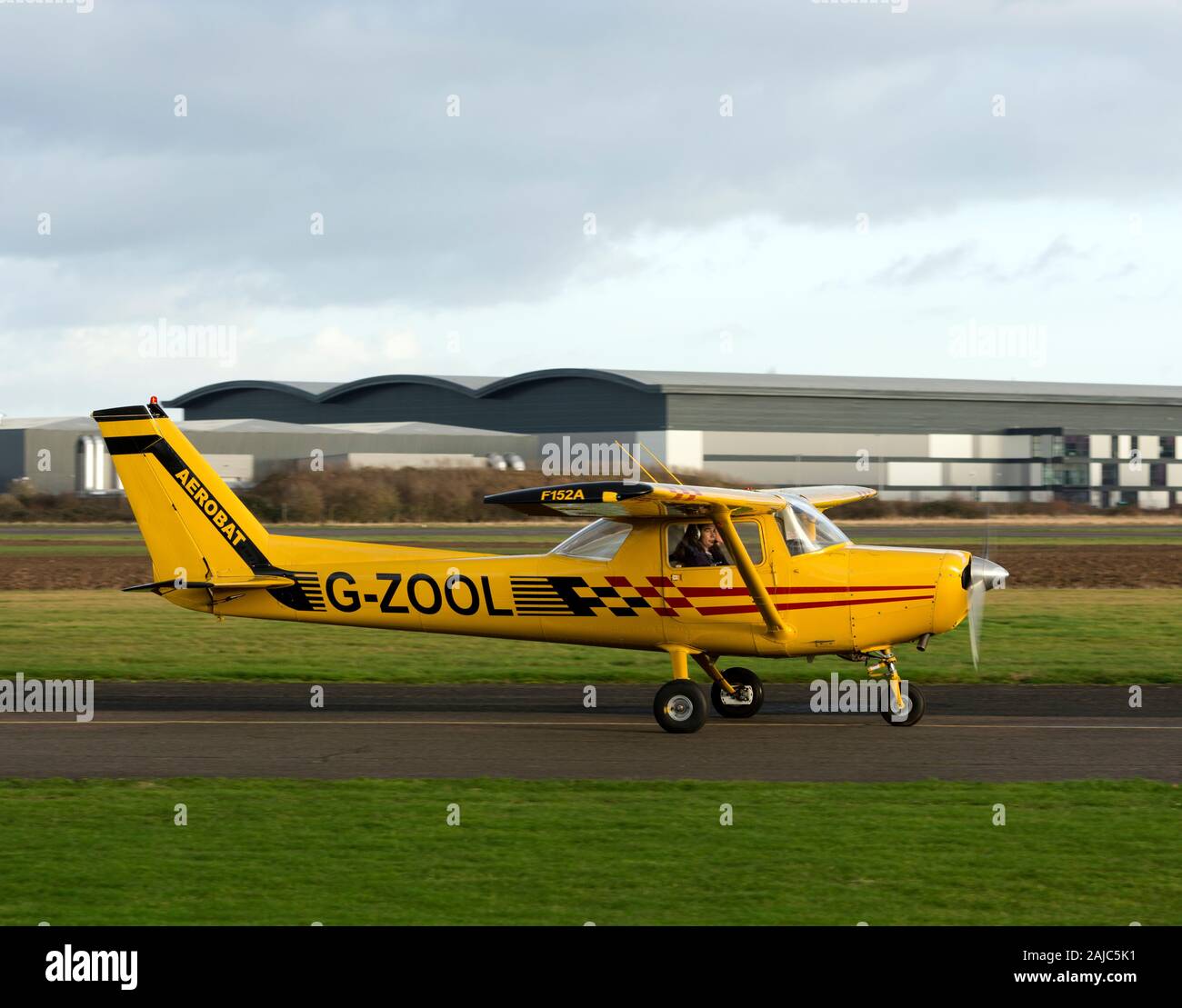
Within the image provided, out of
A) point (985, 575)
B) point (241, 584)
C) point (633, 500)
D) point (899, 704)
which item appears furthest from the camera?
point (241, 584)

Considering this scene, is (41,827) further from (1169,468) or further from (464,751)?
(1169,468)

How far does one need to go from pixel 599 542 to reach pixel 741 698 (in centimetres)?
235

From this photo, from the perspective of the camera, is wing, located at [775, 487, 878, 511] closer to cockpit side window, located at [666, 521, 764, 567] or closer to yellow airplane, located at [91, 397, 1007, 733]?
yellow airplane, located at [91, 397, 1007, 733]

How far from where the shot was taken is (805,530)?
15.0m

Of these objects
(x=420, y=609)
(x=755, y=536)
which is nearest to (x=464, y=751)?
(x=420, y=609)

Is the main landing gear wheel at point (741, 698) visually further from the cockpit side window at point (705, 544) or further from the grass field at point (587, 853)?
the grass field at point (587, 853)

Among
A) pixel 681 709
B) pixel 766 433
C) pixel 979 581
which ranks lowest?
pixel 681 709

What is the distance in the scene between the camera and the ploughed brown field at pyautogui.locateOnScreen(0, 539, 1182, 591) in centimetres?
3466

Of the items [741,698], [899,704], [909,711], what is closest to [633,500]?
[741,698]

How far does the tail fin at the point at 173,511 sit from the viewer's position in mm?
15711

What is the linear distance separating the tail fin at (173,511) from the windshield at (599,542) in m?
3.42

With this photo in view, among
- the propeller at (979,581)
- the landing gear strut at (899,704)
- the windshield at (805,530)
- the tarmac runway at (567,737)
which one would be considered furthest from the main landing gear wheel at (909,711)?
the windshield at (805,530)

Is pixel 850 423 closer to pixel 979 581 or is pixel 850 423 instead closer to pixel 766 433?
pixel 766 433

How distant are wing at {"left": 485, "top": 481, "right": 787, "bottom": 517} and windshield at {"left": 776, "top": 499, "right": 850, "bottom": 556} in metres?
0.18
